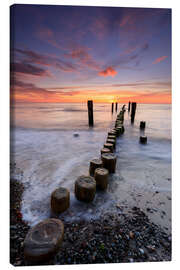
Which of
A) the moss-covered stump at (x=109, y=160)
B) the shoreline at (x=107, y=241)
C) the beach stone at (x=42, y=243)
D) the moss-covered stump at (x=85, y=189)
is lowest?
the shoreline at (x=107, y=241)

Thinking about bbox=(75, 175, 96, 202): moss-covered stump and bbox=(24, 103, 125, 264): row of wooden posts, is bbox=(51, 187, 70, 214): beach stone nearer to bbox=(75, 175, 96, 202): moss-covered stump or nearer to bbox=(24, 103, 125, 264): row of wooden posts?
bbox=(24, 103, 125, 264): row of wooden posts

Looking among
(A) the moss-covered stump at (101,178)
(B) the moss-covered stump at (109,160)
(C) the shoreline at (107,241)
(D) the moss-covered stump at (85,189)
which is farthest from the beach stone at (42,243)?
(B) the moss-covered stump at (109,160)

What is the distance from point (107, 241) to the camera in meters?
1.47

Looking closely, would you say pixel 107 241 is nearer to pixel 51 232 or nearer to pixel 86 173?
pixel 51 232

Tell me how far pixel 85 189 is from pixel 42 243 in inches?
32.7

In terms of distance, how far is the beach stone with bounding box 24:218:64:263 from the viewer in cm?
116

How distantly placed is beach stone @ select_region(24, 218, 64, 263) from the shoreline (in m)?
0.19

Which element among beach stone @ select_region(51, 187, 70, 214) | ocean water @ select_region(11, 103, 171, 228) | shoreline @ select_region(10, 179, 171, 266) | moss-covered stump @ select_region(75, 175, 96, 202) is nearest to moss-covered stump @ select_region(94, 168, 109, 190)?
ocean water @ select_region(11, 103, 171, 228)

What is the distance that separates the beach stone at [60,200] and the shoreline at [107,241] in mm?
196

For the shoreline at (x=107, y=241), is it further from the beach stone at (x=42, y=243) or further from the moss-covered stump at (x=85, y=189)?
the moss-covered stump at (x=85, y=189)

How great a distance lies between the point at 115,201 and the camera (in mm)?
2113

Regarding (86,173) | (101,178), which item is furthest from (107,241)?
(86,173)

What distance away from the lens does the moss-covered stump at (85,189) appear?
1898 millimetres
